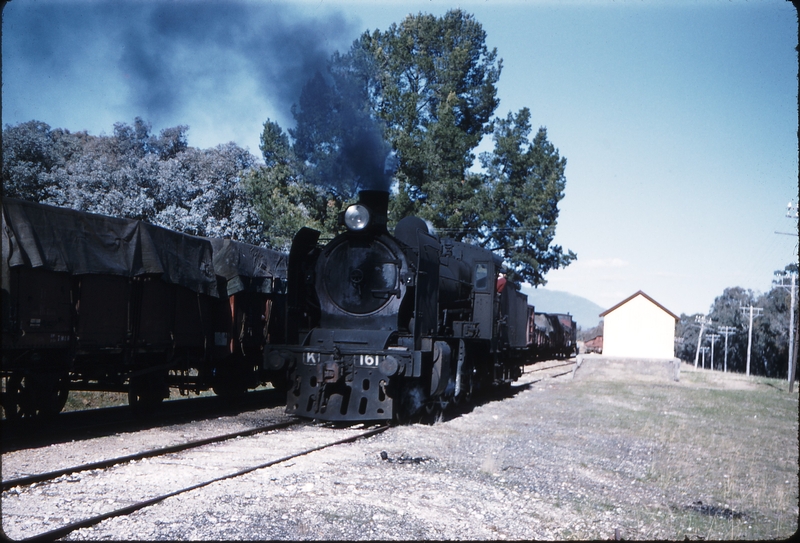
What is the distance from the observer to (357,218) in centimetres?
1127

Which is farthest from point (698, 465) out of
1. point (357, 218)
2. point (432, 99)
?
point (432, 99)

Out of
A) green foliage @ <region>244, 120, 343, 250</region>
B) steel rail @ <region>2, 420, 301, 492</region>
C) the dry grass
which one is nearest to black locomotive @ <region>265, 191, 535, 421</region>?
steel rail @ <region>2, 420, 301, 492</region>

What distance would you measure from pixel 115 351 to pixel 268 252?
530 cm

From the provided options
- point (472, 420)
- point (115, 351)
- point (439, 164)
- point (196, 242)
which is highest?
point (439, 164)

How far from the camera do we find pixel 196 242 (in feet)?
→ 40.0

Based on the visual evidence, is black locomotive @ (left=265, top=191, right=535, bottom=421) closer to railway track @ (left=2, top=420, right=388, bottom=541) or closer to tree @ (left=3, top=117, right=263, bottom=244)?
railway track @ (left=2, top=420, right=388, bottom=541)

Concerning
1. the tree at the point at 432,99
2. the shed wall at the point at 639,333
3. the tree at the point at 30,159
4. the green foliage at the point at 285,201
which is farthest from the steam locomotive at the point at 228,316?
the shed wall at the point at 639,333

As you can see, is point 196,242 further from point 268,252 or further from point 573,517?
point 573,517

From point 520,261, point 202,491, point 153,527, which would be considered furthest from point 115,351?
point 520,261

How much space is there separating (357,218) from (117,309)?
4018 mm

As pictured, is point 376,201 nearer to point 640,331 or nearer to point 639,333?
point 639,333

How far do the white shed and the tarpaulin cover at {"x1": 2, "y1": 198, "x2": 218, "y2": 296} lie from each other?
37240 millimetres

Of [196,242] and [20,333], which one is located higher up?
[196,242]

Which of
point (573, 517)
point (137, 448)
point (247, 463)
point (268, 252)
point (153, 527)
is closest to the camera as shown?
point (153, 527)
